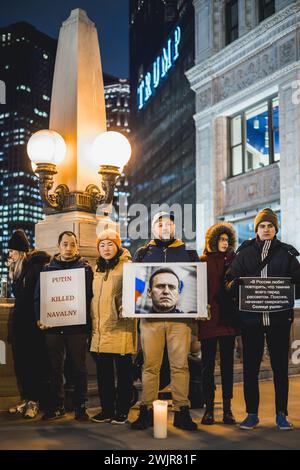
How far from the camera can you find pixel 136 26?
5844 centimetres

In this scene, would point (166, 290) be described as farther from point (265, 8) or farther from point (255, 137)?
point (265, 8)

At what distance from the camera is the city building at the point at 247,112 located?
19.8 m

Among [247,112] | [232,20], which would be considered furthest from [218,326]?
[232,20]

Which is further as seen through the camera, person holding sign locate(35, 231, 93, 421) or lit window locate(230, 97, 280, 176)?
lit window locate(230, 97, 280, 176)

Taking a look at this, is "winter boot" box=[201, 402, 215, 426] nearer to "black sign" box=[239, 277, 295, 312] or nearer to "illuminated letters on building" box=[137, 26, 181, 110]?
"black sign" box=[239, 277, 295, 312]

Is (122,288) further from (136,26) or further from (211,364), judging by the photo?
(136,26)

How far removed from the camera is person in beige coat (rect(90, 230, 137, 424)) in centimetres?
641

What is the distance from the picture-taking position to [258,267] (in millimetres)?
6367

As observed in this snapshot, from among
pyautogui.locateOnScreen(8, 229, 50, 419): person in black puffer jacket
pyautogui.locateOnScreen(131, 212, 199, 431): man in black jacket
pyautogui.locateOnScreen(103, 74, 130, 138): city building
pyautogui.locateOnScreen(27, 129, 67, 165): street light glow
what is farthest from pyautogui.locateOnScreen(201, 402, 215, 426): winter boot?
pyautogui.locateOnScreen(103, 74, 130, 138): city building

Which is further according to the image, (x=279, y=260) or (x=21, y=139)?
(x=21, y=139)

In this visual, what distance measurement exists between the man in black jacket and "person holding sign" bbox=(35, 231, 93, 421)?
691 mm

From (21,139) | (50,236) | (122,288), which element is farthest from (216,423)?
(21,139)

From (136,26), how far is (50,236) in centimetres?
5360

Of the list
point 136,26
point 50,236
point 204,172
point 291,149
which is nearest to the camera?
point 50,236
